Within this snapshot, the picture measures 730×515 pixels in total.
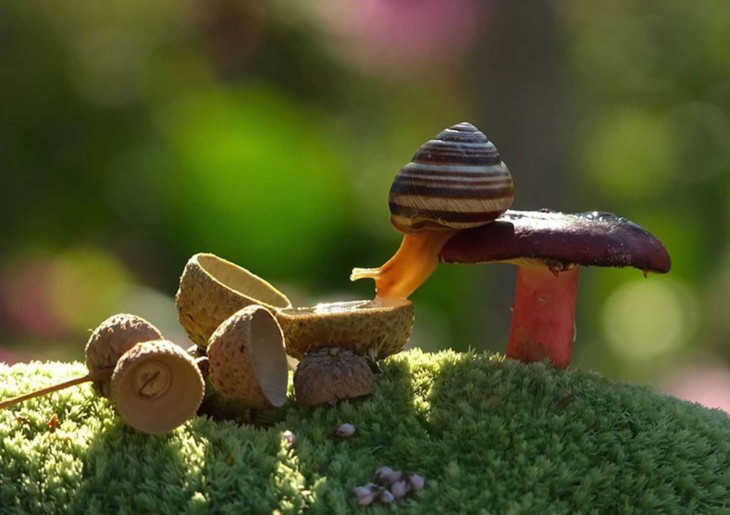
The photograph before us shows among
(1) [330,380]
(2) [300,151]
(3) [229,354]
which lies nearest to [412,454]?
(1) [330,380]

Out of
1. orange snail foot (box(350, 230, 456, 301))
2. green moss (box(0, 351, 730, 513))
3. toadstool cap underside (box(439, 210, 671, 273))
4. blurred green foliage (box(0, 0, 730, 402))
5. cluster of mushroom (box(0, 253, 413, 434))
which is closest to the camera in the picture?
green moss (box(0, 351, 730, 513))

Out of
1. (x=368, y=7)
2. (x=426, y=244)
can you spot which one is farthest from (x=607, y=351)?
(x=426, y=244)

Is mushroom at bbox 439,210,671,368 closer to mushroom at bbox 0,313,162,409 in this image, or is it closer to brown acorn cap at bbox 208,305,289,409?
brown acorn cap at bbox 208,305,289,409

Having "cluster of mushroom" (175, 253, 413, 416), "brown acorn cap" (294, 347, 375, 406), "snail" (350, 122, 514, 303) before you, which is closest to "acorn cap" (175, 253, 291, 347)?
"cluster of mushroom" (175, 253, 413, 416)

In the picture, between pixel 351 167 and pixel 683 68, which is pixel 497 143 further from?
pixel 683 68

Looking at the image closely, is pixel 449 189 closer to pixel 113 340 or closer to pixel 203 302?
pixel 203 302

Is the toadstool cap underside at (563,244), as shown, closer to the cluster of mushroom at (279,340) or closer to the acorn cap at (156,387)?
the cluster of mushroom at (279,340)
